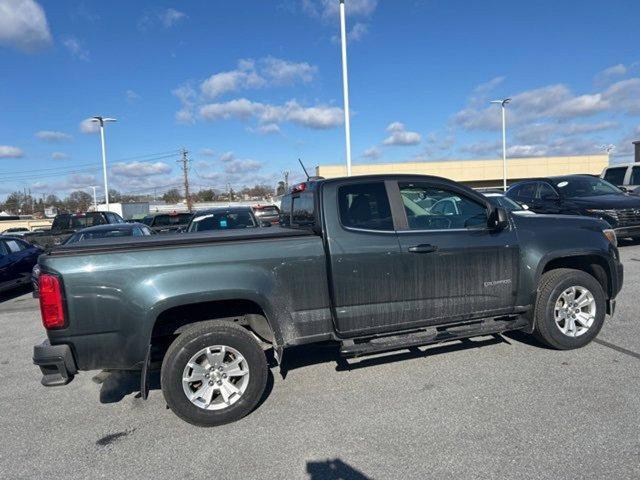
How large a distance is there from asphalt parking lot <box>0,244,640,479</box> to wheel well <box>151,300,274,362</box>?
23.2 inches

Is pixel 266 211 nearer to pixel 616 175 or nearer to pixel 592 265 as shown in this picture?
pixel 616 175

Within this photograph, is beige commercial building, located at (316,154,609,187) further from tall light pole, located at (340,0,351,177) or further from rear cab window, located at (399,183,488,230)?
rear cab window, located at (399,183,488,230)

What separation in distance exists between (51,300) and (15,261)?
29.1 ft

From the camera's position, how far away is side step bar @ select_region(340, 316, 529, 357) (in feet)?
13.2

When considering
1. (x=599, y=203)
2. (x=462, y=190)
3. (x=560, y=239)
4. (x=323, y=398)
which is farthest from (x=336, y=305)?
(x=599, y=203)

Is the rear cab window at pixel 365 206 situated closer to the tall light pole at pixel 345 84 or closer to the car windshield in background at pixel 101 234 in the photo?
the car windshield in background at pixel 101 234

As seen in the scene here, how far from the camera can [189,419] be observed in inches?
142

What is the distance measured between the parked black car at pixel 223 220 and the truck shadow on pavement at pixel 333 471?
7408 millimetres

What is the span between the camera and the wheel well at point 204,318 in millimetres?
3852

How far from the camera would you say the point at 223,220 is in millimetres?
10406

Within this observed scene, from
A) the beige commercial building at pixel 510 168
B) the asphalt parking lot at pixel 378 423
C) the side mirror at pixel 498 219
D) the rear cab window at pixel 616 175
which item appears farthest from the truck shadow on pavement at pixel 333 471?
the beige commercial building at pixel 510 168

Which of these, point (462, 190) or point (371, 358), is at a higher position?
point (462, 190)

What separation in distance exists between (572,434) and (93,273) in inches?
144

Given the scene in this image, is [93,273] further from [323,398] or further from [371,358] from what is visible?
[371,358]
